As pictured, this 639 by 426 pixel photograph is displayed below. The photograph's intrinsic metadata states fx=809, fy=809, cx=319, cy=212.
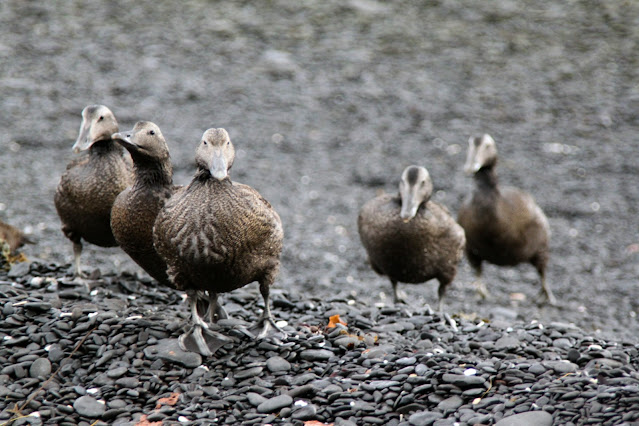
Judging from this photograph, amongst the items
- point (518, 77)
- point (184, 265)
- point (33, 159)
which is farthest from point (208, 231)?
point (518, 77)

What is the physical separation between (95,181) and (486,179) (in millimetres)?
4289

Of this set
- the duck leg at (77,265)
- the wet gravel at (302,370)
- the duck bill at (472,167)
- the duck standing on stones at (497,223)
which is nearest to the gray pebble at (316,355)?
the wet gravel at (302,370)

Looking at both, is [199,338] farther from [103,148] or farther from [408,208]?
[408,208]

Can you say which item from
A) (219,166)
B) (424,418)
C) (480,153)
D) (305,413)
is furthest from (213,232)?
(480,153)

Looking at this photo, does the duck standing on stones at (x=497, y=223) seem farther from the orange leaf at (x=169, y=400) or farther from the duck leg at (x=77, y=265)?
the orange leaf at (x=169, y=400)

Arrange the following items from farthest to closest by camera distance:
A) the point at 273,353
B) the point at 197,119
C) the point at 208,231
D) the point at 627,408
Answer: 1. the point at 197,119
2. the point at 273,353
3. the point at 208,231
4. the point at 627,408

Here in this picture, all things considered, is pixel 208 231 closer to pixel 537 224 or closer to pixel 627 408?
pixel 627 408

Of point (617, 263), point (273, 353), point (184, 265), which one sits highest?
point (184, 265)

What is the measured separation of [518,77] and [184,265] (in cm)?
946

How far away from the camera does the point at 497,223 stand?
8492 millimetres

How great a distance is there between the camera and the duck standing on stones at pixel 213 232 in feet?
15.2

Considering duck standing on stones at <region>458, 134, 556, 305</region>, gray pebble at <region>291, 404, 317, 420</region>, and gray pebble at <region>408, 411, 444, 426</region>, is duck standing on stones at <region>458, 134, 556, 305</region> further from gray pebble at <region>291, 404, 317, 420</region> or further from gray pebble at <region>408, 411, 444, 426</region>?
gray pebble at <region>291, 404, 317, 420</region>

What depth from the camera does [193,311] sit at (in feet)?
16.2

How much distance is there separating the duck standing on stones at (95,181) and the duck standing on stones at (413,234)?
83.5 inches
